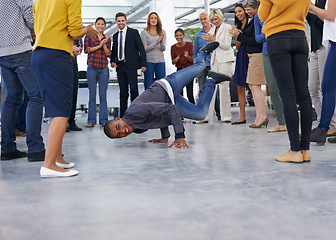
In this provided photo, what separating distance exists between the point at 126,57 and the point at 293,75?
3.28 m

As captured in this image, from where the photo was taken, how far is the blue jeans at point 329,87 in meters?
3.03

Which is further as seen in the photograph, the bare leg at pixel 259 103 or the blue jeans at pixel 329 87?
the bare leg at pixel 259 103

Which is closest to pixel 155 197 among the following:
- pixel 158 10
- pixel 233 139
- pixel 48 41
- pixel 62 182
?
pixel 62 182

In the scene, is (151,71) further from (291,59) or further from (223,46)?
(291,59)

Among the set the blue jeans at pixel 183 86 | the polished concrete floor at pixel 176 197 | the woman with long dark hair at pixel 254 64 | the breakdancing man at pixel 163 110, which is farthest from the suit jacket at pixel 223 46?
the polished concrete floor at pixel 176 197

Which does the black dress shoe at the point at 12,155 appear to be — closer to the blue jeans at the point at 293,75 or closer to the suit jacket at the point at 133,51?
the blue jeans at the point at 293,75

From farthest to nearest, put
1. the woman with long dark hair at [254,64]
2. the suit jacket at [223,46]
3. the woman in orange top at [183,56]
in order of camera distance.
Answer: the woman in orange top at [183,56] → the suit jacket at [223,46] → the woman with long dark hair at [254,64]

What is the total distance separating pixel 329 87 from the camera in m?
3.11

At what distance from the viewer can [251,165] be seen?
2496 millimetres

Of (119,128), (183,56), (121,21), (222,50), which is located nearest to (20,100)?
(119,128)

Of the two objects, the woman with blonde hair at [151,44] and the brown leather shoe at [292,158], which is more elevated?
the woman with blonde hair at [151,44]

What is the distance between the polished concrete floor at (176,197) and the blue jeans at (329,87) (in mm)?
206

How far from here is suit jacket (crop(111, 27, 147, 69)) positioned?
5545mm

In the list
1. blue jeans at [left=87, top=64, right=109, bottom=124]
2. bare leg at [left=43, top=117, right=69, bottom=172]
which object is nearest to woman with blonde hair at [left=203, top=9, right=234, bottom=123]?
blue jeans at [left=87, top=64, right=109, bottom=124]
